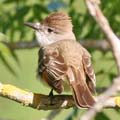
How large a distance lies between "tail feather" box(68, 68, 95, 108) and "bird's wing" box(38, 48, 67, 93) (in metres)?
0.07

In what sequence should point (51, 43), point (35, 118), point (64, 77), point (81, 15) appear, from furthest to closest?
point (35, 118), point (81, 15), point (51, 43), point (64, 77)

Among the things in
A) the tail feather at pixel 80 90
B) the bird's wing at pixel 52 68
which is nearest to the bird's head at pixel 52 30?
the bird's wing at pixel 52 68

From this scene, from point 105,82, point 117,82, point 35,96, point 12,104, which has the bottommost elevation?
point 12,104

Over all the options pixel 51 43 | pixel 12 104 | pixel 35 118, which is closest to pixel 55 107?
pixel 51 43

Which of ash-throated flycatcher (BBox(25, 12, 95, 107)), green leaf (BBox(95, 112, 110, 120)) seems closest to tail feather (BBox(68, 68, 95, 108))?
ash-throated flycatcher (BBox(25, 12, 95, 107))

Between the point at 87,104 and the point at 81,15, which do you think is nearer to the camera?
the point at 87,104

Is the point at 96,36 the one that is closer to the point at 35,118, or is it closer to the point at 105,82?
the point at 105,82

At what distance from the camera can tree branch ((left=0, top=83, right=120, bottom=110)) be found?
3.27 m

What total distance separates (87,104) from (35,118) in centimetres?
363

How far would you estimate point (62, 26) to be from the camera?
16.3ft

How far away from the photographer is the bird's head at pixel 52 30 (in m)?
4.89

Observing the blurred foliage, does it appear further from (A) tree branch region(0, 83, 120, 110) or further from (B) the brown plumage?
(A) tree branch region(0, 83, 120, 110)

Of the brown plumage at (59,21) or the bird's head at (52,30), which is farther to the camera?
the bird's head at (52,30)

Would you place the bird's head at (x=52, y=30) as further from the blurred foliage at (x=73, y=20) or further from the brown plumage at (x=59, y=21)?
the blurred foliage at (x=73, y=20)
